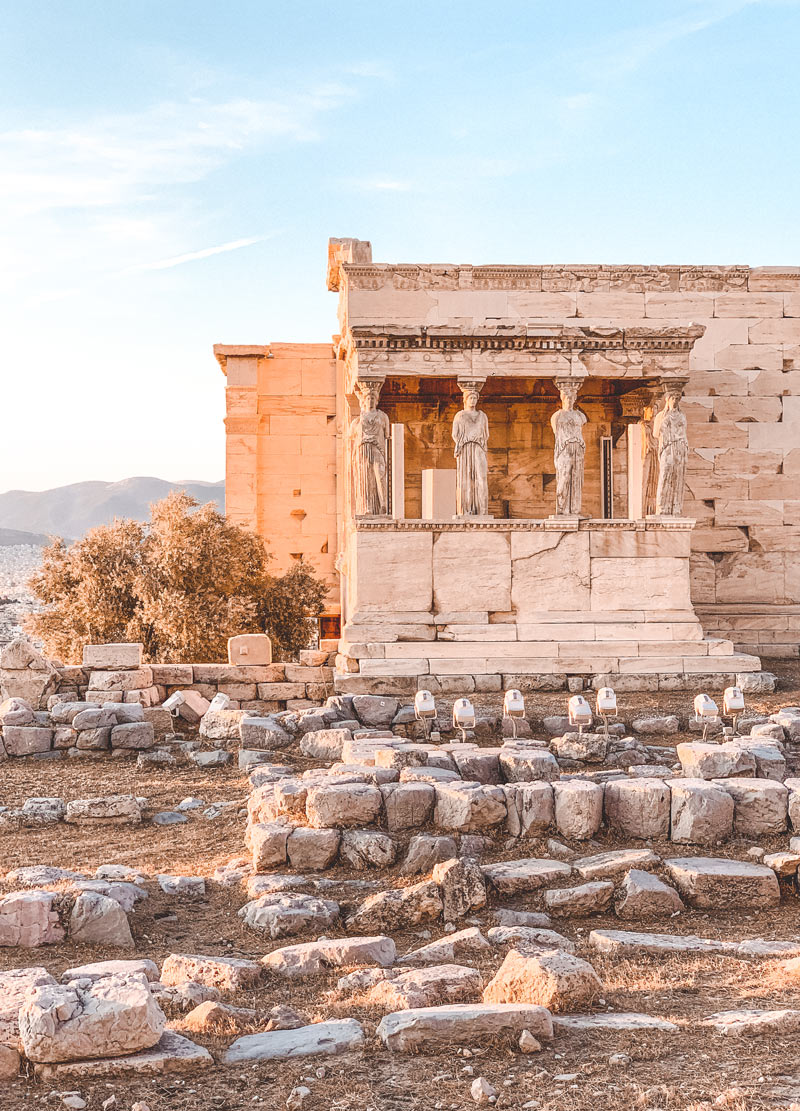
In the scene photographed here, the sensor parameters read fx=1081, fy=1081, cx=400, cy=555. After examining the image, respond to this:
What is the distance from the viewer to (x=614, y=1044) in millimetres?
3752

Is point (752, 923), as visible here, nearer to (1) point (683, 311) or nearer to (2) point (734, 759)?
(2) point (734, 759)

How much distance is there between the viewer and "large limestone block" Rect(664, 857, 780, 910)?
18.8 feet

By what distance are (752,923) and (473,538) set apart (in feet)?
25.6

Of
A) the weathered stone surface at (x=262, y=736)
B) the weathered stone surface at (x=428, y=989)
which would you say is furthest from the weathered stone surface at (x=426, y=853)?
the weathered stone surface at (x=262, y=736)

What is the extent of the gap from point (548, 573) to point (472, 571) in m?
0.92

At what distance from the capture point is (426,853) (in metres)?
6.29

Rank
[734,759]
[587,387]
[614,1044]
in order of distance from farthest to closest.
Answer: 1. [587,387]
2. [734,759]
3. [614,1044]

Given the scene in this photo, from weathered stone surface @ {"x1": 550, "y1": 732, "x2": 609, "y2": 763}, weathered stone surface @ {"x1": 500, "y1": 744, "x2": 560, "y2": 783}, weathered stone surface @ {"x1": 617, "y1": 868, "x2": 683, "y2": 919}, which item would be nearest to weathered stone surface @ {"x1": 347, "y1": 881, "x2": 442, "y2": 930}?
weathered stone surface @ {"x1": 617, "y1": 868, "x2": 683, "y2": 919}

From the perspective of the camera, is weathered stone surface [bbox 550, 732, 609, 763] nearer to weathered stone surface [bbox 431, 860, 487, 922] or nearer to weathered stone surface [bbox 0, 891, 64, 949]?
weathered stone surface [bbox 431, 860, 487, 922]

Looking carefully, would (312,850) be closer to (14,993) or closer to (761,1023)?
(14,993)

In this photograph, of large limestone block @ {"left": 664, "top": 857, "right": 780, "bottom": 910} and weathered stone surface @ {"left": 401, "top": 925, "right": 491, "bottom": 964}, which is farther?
large limestone block @ {"left": 664, "top": 857, "right": 780, "bottom": 910}

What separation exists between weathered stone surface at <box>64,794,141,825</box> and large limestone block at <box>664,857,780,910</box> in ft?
13.4

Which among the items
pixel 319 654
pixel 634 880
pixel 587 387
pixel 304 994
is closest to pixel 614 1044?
pixel 304 994

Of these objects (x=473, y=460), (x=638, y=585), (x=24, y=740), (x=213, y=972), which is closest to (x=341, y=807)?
(x=213, y=972)
